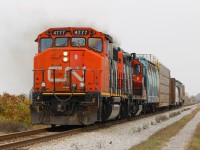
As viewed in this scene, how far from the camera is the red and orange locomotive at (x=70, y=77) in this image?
596 inches

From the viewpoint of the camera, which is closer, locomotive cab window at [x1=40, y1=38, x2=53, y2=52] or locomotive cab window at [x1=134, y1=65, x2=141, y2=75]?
locomotive cab window at [x1=40, y1=38, x2=53, y2=52]

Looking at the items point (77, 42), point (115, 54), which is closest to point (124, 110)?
point (115, 54)

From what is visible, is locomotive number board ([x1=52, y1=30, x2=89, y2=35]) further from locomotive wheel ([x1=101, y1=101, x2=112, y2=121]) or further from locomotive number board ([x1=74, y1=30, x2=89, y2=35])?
locomotive wheel ([x1=101, y1=101, x2=112, y2=121])

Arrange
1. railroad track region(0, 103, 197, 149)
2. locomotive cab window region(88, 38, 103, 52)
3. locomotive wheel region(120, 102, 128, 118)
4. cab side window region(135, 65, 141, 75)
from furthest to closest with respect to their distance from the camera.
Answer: cab side window region(135, 65, 141, 75) < locomotive wheel region(120, 102, 128, 118) < locomotive cab window region(88, 38, 103, 52) < railroad track region(0, 103, 197, 149)

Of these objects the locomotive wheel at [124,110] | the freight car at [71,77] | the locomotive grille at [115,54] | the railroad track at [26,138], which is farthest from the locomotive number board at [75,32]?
the locomotive wheel at [124,110]

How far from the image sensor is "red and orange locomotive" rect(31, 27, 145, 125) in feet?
49.7

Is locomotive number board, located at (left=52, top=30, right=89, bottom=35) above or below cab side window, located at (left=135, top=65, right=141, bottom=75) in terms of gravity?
above

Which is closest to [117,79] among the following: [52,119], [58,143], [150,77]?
[52,119]

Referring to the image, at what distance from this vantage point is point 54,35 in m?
15.9

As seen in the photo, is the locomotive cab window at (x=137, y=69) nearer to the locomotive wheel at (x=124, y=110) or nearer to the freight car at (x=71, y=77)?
the locomotive wheel at (x=124, y=110)

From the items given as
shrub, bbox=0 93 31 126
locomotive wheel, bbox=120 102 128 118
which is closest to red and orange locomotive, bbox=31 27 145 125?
shrub, bbox=0 93 31 126

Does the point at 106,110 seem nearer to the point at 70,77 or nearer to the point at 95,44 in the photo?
the point at 70,77

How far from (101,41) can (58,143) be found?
591 centimetres

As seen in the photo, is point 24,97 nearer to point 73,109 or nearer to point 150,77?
point 73,109
